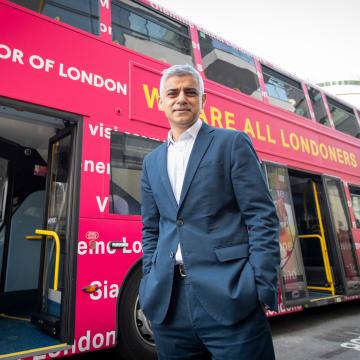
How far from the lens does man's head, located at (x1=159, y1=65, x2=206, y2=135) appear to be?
1438mm

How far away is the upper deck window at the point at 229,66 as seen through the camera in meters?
4.30

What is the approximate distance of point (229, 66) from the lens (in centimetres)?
459

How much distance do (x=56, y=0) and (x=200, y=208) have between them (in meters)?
2.80

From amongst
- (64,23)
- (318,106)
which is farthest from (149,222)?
(318,106)

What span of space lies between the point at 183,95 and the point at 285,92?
4428mm

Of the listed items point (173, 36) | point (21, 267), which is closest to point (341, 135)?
point (173, 36)

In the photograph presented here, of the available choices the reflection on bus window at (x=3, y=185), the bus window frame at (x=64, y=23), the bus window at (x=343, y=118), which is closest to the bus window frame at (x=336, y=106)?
the bus window at (x=343, y=118)

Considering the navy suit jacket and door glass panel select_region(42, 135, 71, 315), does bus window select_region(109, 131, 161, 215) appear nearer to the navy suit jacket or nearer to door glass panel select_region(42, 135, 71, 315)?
door glass panel select_region(42, 135, 71, 315)

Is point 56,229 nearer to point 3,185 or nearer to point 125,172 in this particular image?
point 125,172

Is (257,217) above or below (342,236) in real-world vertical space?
below

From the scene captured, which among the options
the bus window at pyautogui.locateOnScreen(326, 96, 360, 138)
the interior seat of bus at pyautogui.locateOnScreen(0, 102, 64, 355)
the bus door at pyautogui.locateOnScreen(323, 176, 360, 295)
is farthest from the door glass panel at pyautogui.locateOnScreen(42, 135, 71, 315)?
the bus window at pyautogui.locateOnScreen(326, 96, 360, 138)

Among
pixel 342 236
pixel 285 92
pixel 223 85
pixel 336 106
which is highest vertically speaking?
pixel 336 106

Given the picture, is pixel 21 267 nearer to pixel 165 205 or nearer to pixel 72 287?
pixel 72 287

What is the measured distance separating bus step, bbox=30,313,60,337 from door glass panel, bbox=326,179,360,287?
13.8 ft
